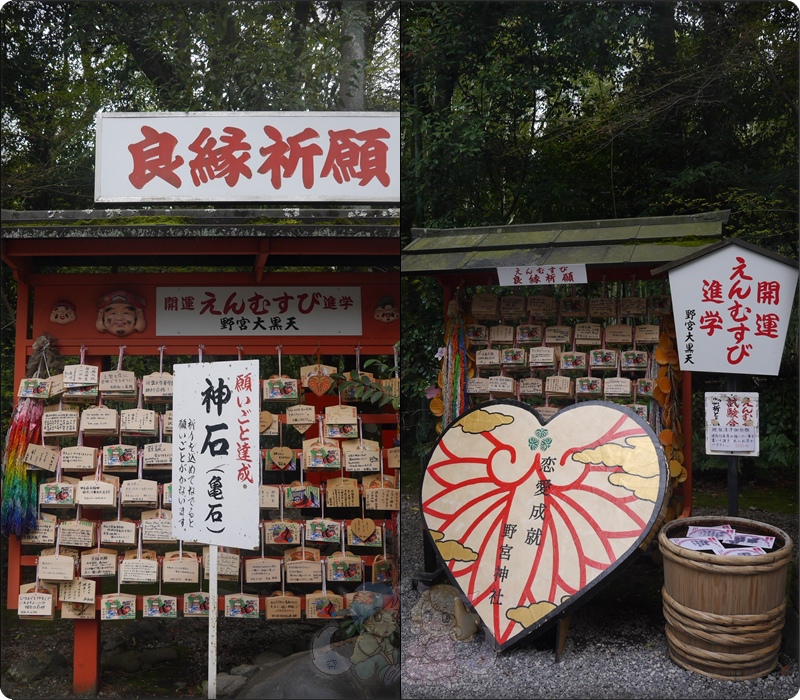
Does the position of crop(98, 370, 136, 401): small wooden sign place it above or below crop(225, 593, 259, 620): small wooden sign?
above

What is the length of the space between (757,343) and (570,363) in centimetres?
118

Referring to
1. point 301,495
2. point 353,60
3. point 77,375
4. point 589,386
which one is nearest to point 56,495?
point 77,375

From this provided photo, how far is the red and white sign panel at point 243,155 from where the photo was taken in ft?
13.0

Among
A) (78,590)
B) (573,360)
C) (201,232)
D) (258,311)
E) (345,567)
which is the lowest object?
(78,590)

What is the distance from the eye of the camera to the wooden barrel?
132 inches

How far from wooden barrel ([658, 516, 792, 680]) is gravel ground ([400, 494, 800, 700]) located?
9 cm

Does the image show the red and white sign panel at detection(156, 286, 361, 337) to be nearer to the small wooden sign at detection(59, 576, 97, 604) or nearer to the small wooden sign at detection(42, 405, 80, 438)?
the small wooden sign at detection(42, 405, 80, 438)

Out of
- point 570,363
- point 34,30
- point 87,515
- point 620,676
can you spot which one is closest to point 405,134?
point 570,363

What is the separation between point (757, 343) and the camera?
12.2ft

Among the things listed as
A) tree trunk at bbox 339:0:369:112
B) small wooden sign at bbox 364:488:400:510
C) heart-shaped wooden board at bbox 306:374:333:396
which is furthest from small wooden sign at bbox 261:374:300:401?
tree trunk at bbox 339:0:369:112

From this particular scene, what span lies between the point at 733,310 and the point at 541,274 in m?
1.13

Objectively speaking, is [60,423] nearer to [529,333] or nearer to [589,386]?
[529,333]

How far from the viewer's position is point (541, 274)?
171 inches

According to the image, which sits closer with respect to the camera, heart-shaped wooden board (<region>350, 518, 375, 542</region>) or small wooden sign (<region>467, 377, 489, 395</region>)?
heart-shaped wooden board (<region>350, 518, 375, 542</region>)
